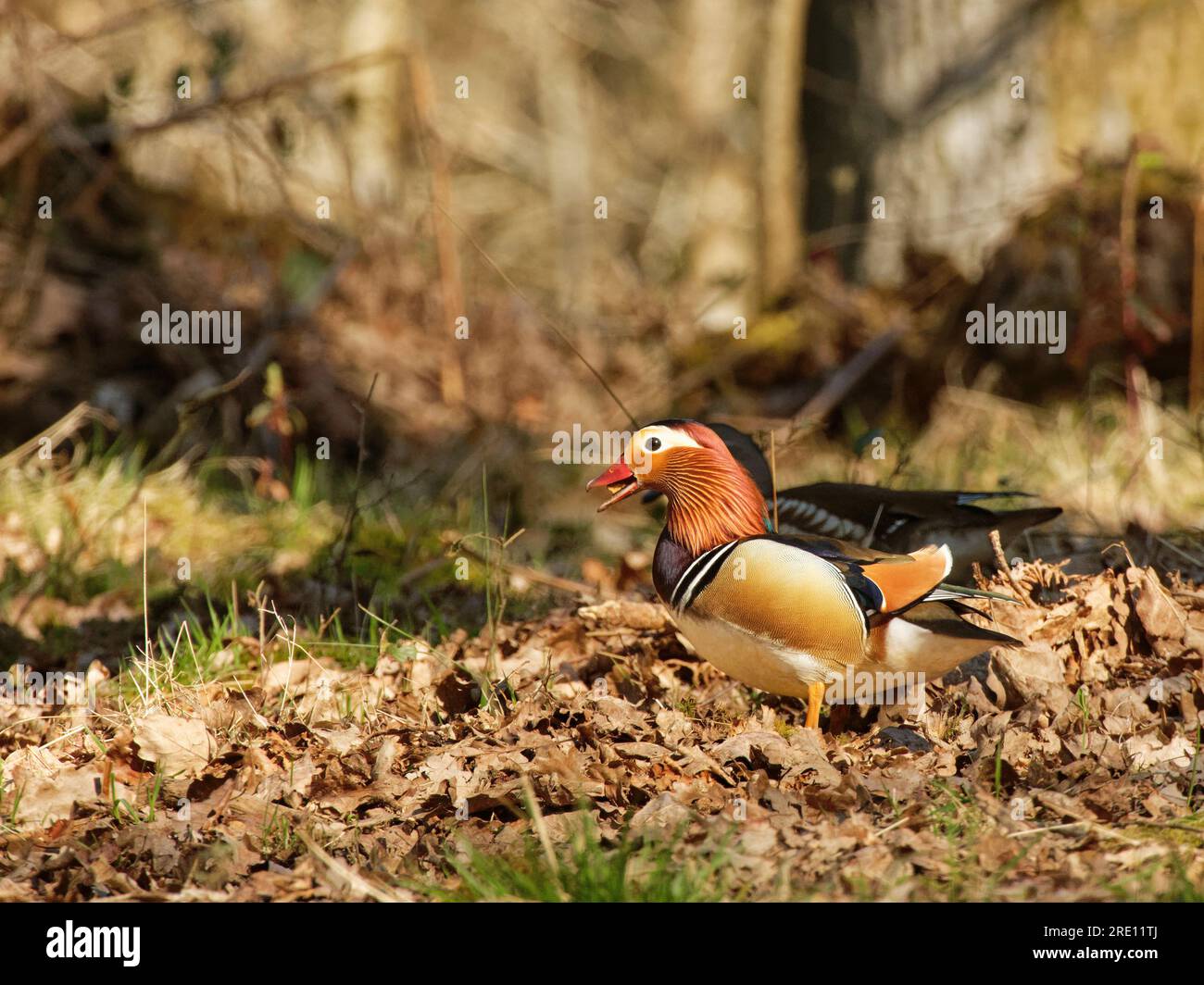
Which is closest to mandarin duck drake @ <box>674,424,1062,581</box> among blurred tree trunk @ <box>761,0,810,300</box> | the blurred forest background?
the blurred forest background

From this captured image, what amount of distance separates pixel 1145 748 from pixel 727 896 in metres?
1.29

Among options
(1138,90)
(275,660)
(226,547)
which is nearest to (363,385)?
(226,547)

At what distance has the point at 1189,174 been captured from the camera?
21.7ft

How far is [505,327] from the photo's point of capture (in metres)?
7.91

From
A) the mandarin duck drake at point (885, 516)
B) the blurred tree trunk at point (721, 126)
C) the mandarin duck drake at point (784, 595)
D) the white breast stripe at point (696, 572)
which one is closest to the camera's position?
the mandarin duck drake at point (784, 595)

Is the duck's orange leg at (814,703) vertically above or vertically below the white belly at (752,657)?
below

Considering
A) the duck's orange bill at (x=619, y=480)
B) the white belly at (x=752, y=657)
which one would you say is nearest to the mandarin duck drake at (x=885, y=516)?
the duck's orange bill at (x=619, y=480)

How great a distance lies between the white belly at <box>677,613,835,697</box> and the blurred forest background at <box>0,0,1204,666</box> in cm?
120

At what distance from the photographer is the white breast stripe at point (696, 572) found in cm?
328

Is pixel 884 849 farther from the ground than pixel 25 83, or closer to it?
closer to it

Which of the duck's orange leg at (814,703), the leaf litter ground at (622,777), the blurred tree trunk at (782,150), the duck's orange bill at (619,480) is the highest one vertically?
the blurred tree trunk at (782,150)

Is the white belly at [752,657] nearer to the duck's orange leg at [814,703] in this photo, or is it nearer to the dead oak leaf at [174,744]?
the duck's orange leg at [814,703]

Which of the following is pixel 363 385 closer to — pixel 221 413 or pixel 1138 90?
pixel 221 413

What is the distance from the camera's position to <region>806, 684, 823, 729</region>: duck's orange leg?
328 cm
